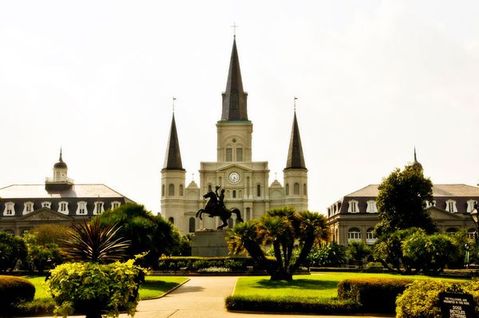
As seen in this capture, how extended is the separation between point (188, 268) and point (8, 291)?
24.1 meters

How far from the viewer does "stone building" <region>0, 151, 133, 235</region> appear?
3612 inches

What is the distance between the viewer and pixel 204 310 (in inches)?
915

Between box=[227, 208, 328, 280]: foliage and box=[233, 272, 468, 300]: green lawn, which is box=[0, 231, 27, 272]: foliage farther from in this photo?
box=[233, 272, 468, 300]: green lawn

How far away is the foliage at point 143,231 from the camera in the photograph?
37750 mm

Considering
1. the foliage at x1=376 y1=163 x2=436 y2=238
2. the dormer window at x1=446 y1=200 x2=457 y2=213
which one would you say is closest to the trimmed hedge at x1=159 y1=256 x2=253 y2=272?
the foliage at x1=376 y1=163 x2=436 y2=238

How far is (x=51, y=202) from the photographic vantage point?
95625 millimetres

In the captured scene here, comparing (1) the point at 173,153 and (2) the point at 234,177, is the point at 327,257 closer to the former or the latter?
(2) the point at 234,177

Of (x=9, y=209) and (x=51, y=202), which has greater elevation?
(x=51, y=202)

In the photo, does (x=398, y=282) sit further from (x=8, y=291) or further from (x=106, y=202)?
(x=106, y=202)

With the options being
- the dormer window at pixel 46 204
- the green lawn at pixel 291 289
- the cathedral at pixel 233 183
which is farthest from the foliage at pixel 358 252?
the dormer window at pixel 46 204

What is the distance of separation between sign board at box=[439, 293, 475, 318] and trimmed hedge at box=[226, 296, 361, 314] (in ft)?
27.7

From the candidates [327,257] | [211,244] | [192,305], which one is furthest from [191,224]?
[192,305]

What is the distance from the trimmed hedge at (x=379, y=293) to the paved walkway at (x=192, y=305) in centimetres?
243

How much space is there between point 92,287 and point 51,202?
83.4 metres
